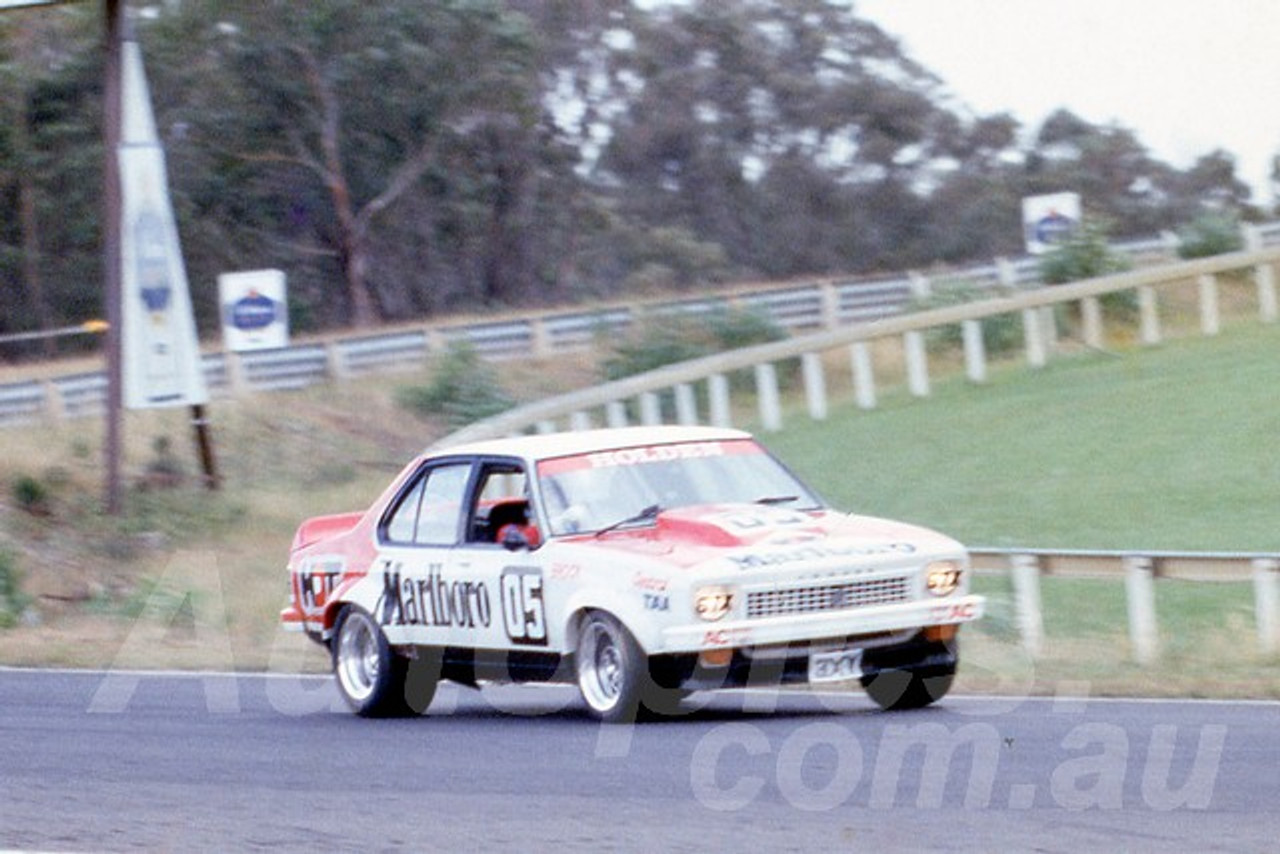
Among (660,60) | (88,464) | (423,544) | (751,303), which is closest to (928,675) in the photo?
(423,544)

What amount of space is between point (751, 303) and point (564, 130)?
25.3 meters

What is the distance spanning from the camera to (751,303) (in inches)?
1612

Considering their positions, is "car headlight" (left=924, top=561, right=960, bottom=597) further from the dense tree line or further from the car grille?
the dense tree line

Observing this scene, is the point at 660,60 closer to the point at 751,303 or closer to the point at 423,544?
the point at 751,303

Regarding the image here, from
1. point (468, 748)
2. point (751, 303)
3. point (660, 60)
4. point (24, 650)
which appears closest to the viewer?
point (468, 748)

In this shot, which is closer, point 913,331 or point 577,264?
point 913,331

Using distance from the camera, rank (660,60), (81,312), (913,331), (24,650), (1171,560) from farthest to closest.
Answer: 1. (660,60)
2. (81,312)
3. (913,331)
4. (24,650)
5. (1171,560)

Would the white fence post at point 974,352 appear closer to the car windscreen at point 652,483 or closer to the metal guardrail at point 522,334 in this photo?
the metal guardrail at point 522,334

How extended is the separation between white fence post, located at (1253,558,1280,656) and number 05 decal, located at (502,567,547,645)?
4662mm

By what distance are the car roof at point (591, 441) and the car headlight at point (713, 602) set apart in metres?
1.62

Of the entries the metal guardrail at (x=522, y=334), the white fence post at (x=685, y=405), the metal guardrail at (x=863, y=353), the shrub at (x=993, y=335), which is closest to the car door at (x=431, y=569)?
the metal guardrail at (x=863, y=353)

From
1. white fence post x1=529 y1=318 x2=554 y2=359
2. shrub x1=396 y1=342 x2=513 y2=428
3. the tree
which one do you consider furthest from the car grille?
the tree

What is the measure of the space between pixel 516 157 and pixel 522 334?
755 inches

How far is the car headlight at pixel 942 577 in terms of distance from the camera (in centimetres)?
1084
